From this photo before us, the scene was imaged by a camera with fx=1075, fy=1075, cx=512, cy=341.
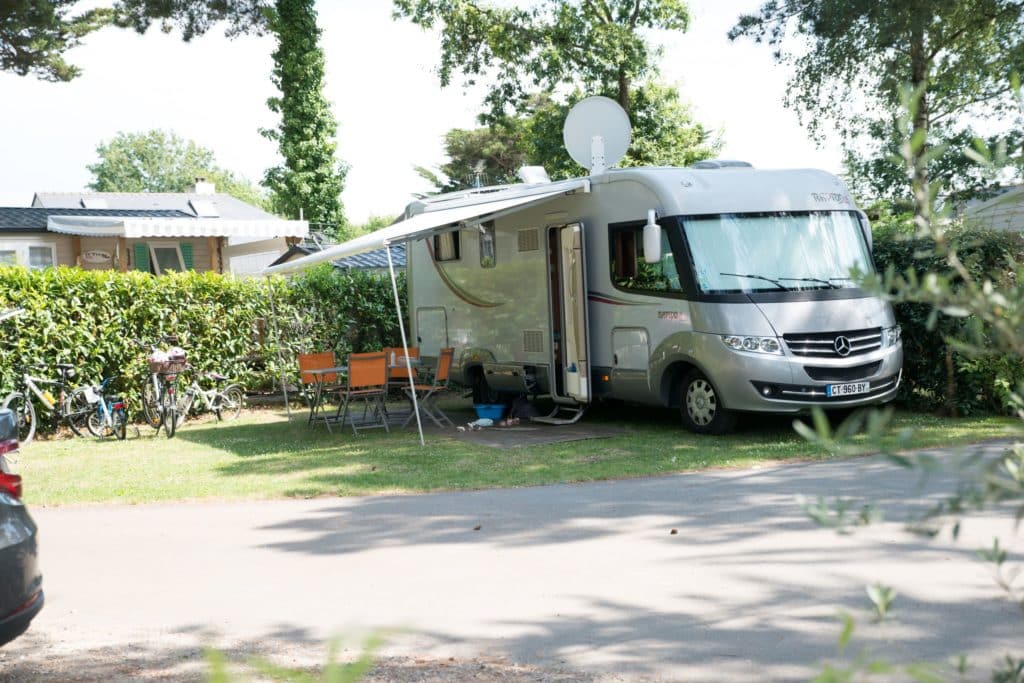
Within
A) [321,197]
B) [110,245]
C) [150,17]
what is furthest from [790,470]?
[321,197]

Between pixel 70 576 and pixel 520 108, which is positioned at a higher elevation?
pixel 520 108

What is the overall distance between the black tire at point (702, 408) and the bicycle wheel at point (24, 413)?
7445 mm

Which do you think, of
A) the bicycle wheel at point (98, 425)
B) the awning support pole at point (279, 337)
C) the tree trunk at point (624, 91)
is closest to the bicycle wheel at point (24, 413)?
the bicycle wheel at point (98, 425)

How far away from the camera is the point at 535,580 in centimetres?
561

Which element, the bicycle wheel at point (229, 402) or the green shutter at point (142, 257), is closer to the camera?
the bicycle wheel at point (229, 402)

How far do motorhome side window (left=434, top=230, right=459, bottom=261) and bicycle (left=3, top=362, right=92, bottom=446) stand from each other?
475 centimetres

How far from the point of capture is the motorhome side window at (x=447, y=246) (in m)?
13.9

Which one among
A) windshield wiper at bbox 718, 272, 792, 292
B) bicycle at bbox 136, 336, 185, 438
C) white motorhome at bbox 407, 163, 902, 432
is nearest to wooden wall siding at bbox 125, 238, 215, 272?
bicycle at bbox 136, 336, 185, 438

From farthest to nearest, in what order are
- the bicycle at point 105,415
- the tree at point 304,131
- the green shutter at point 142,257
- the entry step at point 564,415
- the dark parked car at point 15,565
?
1. the tree at point 304,131
2. the green shutter at point 142,257
3. the bicycle at point 105,415
4. the entry step at point 564,415
5. the dark parked car at point 15,565

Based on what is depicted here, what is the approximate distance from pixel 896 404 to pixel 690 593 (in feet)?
25.8

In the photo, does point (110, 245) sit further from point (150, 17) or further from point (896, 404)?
point (896, 404)

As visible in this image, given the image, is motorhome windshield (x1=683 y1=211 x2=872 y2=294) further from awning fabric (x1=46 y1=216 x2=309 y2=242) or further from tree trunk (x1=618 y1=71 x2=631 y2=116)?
tree trunk (x1=618 y1=71 x2=631 y2=116)

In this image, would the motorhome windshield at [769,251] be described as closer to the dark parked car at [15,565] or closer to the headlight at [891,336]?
the headlight at [891,336]

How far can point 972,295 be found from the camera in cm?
145
